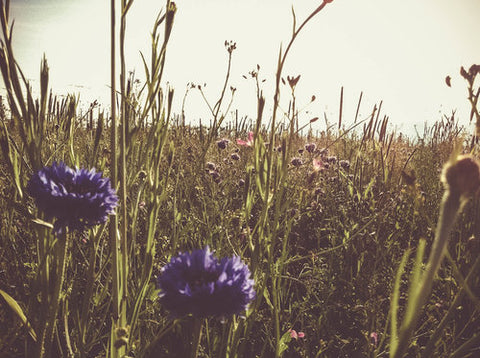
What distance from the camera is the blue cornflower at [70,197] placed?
67 centimetres

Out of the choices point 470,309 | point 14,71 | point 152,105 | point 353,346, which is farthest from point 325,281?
point 14,71

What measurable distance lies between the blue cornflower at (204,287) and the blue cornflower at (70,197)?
0.21m

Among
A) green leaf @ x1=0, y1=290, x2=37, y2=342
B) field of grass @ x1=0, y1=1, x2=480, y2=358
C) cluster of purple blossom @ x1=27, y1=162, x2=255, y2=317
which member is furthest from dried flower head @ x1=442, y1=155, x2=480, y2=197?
green leaf @ x1=0, y1=290, x2=37, y2=342

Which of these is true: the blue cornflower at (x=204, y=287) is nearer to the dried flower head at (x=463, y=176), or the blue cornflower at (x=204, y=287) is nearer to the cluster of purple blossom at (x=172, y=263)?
the cluster of purple blossom at (x=172, y=263)

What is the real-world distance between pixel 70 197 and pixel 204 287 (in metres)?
0.35

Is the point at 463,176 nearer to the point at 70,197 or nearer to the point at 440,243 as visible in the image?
the point at 440,243

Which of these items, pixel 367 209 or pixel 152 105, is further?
pixel 367 209

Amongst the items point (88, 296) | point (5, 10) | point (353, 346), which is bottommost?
point (353, 346)

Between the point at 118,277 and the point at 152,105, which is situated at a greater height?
the point at 152,105

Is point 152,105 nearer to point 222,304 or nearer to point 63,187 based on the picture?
point 63,187

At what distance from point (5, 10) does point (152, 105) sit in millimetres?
387

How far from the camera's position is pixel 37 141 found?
31.8 inches

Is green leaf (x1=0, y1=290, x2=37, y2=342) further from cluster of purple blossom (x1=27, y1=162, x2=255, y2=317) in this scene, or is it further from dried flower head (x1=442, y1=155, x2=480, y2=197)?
dried flower head (x1=442, y1=155, x2=480, y2=197)

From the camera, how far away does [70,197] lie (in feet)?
2.21
